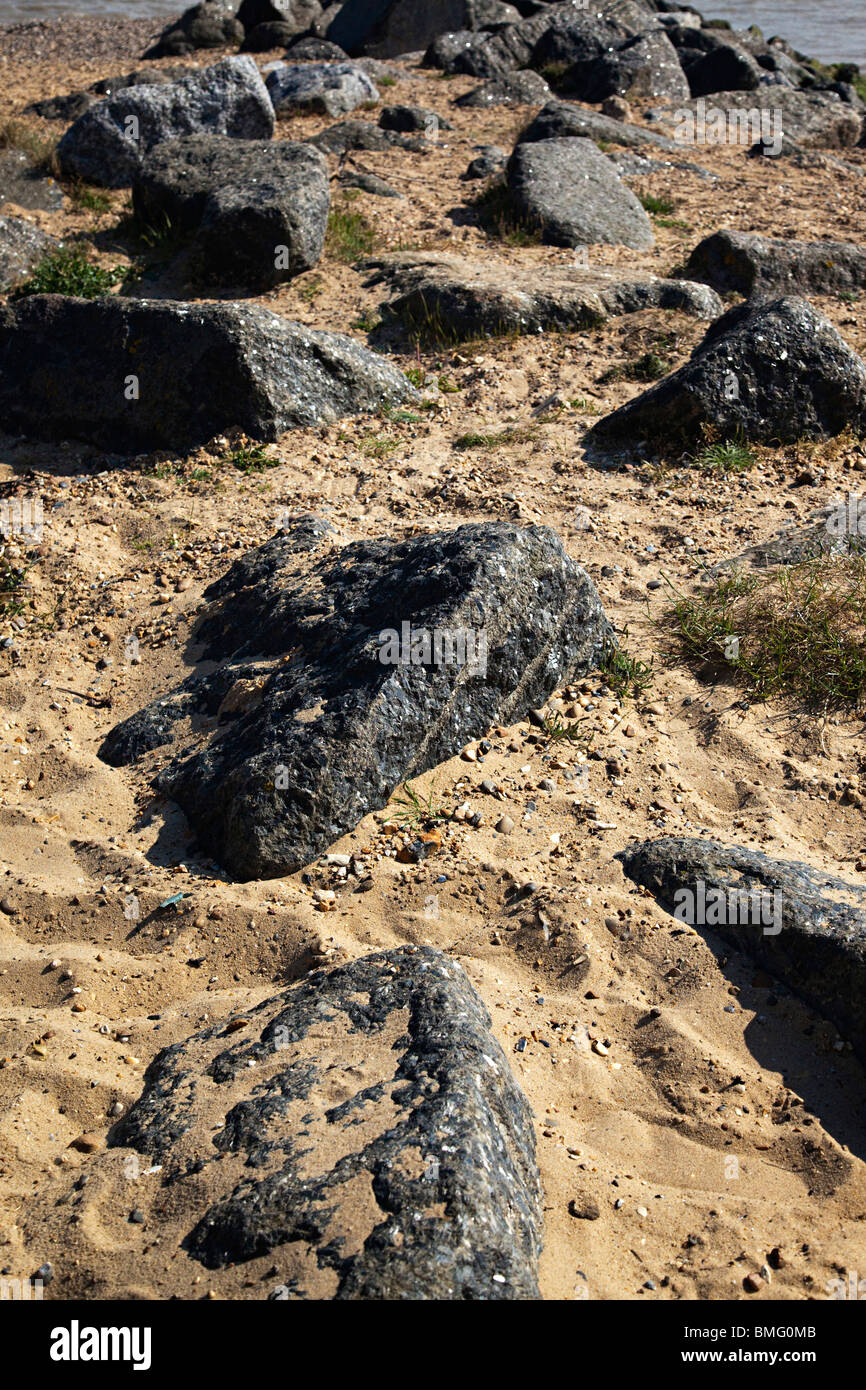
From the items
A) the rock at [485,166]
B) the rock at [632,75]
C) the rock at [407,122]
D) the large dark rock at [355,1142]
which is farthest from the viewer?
the rock at [632,75]

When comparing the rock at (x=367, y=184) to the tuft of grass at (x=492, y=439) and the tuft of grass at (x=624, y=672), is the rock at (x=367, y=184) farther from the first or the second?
the tuft of grass at (x=624, y=672)

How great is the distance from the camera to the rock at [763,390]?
719cm

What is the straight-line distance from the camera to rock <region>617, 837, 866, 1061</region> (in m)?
3.73

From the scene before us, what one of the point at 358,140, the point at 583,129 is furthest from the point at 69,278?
the point at 583,129

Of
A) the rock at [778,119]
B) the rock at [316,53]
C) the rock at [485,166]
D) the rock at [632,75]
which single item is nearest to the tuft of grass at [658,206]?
the rock at [485,166]

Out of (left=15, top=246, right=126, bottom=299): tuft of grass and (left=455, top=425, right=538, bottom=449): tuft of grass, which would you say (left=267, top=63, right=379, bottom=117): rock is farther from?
(left=455, top=425, right=538, bottom=449): tuft of grass

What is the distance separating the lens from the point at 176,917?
4125 mm

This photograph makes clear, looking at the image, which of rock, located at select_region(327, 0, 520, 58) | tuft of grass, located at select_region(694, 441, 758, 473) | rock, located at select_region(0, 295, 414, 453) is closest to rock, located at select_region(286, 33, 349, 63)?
rock, located at select_region(327, 0, 520, 58)

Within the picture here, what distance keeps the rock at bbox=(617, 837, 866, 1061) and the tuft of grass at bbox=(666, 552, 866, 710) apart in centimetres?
129

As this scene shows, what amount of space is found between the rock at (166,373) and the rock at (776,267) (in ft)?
12.1

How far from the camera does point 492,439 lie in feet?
24.6

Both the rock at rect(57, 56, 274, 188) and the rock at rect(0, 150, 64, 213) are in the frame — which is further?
the rock at rect(57, 56, 274, 188)

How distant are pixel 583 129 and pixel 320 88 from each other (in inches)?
164

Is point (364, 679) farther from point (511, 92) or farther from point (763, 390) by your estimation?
point (511, 92)
